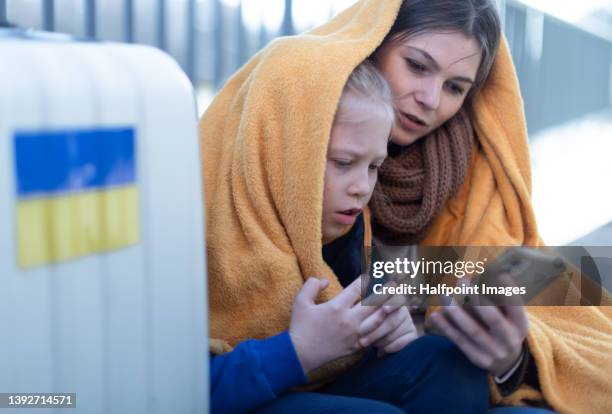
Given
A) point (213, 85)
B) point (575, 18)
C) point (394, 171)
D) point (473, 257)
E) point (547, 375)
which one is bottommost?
point (547, 375)

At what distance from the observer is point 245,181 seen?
1.04 metres

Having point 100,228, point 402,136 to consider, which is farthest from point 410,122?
point 100,228

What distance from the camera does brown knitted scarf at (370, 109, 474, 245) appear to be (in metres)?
1.23

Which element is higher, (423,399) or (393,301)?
(393,301)

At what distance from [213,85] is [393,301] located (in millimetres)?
1024

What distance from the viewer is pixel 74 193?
64 centimetres

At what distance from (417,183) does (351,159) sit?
0.80ft

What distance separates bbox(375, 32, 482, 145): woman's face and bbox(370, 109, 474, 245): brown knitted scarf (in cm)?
7

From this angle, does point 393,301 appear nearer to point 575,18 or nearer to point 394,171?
point 394,171

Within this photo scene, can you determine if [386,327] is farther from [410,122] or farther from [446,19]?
[446,19]

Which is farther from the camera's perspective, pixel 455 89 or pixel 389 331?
pixel 455 89

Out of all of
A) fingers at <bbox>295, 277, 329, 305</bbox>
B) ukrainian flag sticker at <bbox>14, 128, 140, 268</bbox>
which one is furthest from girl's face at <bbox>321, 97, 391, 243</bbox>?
ukrainian flag sticker at <bbox>14, 128, 140, 268</bbox>

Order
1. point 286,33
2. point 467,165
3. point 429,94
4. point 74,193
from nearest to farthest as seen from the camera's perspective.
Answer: point 74,193, point 429,94, point 467,165, point 286,33

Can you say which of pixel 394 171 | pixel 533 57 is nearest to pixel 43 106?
pixel 394 171
